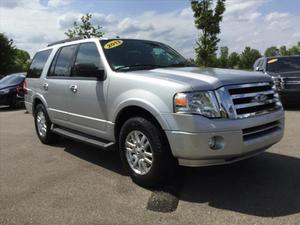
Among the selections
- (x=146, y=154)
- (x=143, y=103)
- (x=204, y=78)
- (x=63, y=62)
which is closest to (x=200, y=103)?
(x=204, y=78)

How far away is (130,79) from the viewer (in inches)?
172

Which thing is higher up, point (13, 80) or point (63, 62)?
point (63, 62)

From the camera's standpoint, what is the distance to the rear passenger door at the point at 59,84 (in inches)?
227

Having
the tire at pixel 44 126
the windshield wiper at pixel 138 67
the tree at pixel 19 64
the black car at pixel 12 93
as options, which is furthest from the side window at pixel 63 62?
the tree at pixel 19 64

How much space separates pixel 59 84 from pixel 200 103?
3.01 metres

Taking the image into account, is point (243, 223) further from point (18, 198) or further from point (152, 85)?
point (18, 198)

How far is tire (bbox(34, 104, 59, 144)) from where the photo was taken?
6.63 m

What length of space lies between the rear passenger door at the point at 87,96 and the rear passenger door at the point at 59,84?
0.55ft

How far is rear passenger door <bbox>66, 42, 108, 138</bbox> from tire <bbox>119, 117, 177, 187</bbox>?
0.58 m

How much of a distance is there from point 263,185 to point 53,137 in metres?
4.21

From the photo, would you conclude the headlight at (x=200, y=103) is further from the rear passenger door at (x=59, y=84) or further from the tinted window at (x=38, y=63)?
the tinted window at (x=38, y=63)

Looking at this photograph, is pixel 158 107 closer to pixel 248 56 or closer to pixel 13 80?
pixel 13 80

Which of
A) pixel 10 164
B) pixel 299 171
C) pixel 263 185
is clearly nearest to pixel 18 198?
pixel 10 164

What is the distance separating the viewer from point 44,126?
269 inches
